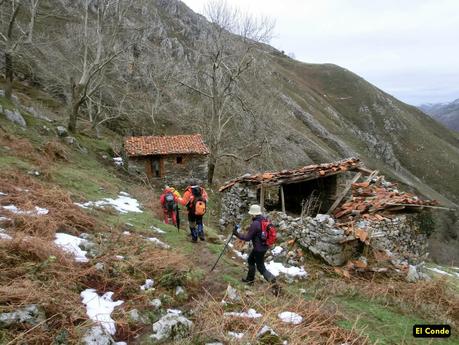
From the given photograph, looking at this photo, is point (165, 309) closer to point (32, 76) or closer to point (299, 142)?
point (32, 76)

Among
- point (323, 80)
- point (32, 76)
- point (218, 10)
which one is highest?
point (323, 80)

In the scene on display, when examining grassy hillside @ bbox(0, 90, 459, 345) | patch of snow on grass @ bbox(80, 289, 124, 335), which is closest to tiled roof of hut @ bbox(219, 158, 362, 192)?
grassy hillside @ bbox(0, 90, 459, 345)

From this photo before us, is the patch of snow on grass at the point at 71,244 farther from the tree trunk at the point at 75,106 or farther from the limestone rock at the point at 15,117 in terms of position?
the tree trunk at the point at 75,106

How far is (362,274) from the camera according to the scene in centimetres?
1052

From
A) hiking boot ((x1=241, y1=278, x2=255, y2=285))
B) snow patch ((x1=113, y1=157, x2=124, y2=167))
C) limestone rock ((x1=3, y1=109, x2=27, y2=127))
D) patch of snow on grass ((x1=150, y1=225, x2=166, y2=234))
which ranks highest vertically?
limestone rock ((x1=3, y1=109, x2=27, y2=127))

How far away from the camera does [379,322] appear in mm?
7340

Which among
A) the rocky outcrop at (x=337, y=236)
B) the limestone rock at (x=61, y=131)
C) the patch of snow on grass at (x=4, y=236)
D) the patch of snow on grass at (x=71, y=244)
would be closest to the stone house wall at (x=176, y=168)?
the limestone rock at (x=61, y=131)

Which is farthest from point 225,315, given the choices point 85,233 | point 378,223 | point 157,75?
point 157,75

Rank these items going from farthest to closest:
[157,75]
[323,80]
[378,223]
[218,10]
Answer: [323,80]
[157,75]
[218,10]
[378,223]

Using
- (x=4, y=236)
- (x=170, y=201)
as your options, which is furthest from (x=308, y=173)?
(x=4, y=236)

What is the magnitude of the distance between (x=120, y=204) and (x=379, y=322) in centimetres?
967

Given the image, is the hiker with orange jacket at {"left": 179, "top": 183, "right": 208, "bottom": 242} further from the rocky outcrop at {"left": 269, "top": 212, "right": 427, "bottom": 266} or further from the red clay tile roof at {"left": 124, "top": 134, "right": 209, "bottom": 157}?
the red clay tile roof at {"left": 124, "top": 134, "right": 209, "bottom": 157}

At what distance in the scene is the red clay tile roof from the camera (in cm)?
2412

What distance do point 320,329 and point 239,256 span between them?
205 inches
